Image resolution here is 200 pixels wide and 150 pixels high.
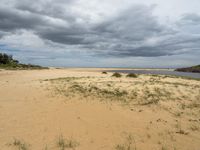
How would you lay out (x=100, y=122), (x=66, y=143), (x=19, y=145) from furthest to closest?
(x=100, y=122), (x=66, y=143), (x=19, y=145)

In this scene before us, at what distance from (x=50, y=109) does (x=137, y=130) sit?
477cm

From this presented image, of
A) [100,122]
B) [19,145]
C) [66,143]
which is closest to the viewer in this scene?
[19,145]

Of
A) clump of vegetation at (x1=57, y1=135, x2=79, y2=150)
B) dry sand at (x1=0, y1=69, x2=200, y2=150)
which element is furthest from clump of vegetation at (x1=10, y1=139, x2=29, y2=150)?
clump of vegetation at (x1=57, y1=135, x2=79, y2=150)

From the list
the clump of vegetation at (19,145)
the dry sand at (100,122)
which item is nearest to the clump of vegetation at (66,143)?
the dry sand at (100,122)

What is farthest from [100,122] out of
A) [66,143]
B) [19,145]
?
[19,145]

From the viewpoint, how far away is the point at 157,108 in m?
11.6

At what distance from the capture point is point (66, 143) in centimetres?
687

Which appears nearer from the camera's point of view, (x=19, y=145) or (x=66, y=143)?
(x=19, y=145)

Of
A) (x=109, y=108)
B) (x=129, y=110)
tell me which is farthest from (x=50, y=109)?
(x=129, y=110)

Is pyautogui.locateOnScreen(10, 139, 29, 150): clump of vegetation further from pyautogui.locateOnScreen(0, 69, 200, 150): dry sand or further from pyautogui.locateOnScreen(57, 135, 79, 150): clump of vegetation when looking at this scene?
pyautogui.locateOnScreen(57, 135, 79, 150): clump of vegetation

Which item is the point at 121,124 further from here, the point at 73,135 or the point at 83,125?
the point at 73,135

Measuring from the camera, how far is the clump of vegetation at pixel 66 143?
21.7ft

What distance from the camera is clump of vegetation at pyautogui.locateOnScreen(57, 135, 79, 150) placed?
21.7ft

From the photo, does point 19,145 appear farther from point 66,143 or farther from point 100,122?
point 100,122
